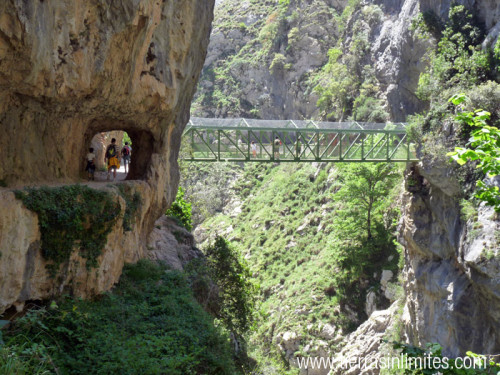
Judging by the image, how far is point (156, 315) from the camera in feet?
36.4

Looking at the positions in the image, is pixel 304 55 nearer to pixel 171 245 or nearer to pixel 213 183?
pixel 213 183

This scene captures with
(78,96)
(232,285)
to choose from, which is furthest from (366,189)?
(78,96)

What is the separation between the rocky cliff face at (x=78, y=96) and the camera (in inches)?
332

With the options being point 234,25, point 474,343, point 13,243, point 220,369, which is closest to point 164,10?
point 13,243

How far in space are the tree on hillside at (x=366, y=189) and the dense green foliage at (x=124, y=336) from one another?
2001cm

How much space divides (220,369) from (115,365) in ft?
10.1

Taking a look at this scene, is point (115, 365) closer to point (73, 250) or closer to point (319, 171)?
point (73, 250)

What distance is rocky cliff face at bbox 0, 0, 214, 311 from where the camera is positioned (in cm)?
844

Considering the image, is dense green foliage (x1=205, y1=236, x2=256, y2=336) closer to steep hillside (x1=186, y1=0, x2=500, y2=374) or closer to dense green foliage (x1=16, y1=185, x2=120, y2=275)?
steep hillside (x1=186, y1=0, x2=500, y2=374)

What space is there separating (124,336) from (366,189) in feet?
78.2

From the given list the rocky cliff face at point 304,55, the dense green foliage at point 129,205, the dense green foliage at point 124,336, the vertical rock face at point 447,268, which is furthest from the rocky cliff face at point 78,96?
the rocky cliff face at point 304,55

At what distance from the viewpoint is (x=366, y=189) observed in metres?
31.1

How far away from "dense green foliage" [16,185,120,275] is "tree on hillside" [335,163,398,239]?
2185cm

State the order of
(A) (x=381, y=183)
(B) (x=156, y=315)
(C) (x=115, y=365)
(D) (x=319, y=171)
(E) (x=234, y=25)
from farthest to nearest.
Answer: (E) (x=234, y=25)
(D) (x=319, y=171)
(A) (x=381, y=183)
(B) (x=156, y=315)
(C) (x=115, y=365)
